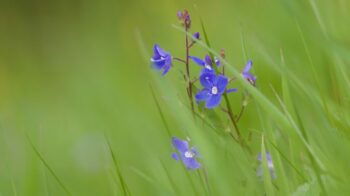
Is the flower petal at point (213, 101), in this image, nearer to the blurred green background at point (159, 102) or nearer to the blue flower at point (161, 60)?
the blurred green background at point (159, 102)

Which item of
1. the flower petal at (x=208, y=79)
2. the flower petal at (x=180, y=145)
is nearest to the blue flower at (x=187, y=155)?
the flower petal at (x=180, y=145)

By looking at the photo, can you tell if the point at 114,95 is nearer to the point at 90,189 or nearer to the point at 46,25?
the point at 90,189

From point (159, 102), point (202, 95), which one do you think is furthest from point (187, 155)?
point (159, 102)

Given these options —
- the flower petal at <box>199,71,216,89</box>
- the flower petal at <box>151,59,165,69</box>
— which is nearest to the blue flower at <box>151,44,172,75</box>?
the flower petal at <box>151,59,165,69</box>

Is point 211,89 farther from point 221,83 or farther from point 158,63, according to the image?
point 158,63

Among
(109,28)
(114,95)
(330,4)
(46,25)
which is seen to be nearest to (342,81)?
(330,4)

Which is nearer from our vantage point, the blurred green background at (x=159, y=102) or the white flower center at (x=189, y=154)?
the blurred green background at (x=159, y=102)
